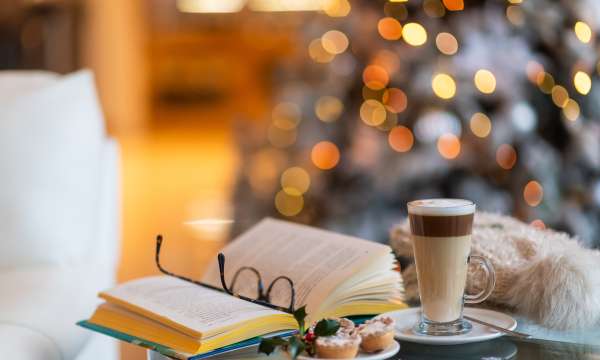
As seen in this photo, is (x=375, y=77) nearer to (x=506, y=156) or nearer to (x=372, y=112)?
(x=372, y=112)

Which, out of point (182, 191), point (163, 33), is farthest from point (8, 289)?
point (163, 33)

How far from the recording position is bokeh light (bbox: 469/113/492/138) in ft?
7.01

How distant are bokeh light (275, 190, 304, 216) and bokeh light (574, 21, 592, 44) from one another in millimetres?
1064

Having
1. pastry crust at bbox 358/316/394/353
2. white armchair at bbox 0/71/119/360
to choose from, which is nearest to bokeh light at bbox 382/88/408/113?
white armchair at bbox 0/71/119/360

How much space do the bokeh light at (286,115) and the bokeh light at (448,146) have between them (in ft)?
1.72

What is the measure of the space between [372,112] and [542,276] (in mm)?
1455

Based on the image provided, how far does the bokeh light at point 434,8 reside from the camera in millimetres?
2193

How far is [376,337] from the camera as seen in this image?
77 cm

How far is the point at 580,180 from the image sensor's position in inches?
79.1

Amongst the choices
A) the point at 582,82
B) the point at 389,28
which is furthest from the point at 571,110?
the point at 389,28

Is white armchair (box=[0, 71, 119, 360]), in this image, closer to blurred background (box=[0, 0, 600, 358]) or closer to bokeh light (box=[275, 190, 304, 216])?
blurred background (box=[0, 0, 600, 358])

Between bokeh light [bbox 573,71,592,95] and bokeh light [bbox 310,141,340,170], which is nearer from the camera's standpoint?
bokeh light [bbox 573,71,592,95]

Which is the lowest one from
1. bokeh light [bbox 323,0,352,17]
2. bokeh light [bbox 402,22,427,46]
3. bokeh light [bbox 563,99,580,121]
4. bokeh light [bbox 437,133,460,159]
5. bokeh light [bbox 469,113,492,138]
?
bokeh light [bbox 437,133,460,159]

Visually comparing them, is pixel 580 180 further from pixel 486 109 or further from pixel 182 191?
pixel 182 191
